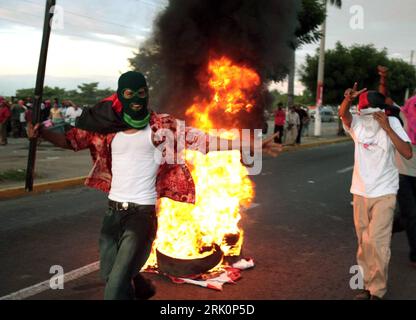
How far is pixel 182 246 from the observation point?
445cm

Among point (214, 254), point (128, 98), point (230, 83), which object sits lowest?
point (214, 254)

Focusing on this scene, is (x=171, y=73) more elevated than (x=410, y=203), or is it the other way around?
(x=171, y=73)

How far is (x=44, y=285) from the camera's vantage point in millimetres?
4207

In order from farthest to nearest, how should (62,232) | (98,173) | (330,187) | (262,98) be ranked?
(330,187)
(62,232)
(262,98)
(98,173)

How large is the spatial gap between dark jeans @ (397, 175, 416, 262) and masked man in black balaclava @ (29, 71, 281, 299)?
8.63ft

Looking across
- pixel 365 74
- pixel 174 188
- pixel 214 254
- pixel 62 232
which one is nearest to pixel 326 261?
pixel 214 254

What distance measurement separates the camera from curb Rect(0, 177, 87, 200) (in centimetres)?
838

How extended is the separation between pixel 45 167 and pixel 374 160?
9.34 m

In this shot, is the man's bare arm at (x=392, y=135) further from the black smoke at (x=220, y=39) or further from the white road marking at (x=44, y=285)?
the white road marking at (x=44, y=285)

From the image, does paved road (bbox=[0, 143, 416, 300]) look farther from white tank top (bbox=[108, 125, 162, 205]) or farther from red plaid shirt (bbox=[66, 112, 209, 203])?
white tank top (bbox=[108, 125, 162, 205])

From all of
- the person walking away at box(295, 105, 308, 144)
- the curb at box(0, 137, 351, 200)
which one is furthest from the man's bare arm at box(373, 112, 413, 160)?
the person walking away at box(295, 105, 308, 144)

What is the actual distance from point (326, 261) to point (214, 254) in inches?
56.2
